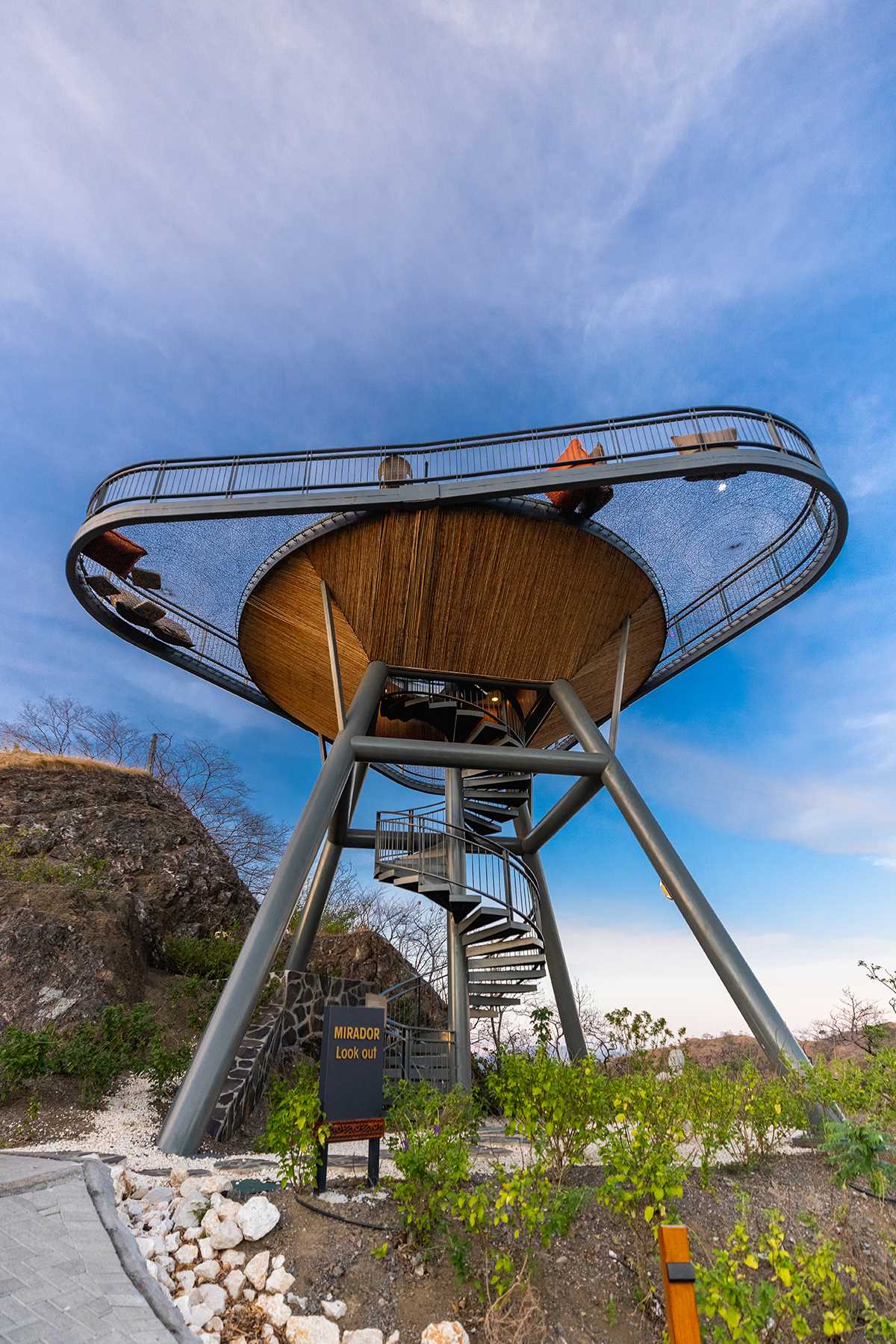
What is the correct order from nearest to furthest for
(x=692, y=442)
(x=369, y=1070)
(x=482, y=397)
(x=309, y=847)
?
(x=369, y=1070), (x=309, y=847), (x=692, y=442), (x=482, y=397)

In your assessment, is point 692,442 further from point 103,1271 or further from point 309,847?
point 103,1271

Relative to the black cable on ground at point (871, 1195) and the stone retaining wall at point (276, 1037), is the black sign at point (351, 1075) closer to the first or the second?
the stone retaining wall at point (276, 1037)

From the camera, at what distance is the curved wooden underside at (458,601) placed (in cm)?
959

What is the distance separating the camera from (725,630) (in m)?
11.1

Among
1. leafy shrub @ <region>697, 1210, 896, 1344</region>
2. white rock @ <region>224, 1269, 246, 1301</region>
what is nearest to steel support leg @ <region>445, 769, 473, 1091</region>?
white rock @ <region>224, 1269, 246, 1301</region>

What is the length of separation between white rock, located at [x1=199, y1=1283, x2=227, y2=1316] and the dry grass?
15.1 m

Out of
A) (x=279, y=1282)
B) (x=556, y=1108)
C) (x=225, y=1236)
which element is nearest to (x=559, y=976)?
(x=556, y=1108)

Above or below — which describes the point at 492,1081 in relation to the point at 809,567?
below

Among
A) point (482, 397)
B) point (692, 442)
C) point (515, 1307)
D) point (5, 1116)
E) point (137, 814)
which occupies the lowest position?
point (515, 1307)

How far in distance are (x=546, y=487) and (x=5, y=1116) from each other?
882 centimetres

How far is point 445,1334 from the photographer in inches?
123

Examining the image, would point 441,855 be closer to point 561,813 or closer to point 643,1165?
point 561,813

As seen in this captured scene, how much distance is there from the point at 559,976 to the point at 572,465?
843 centimetres

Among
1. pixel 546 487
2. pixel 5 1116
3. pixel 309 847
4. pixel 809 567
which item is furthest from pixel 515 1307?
pixel 809 567
